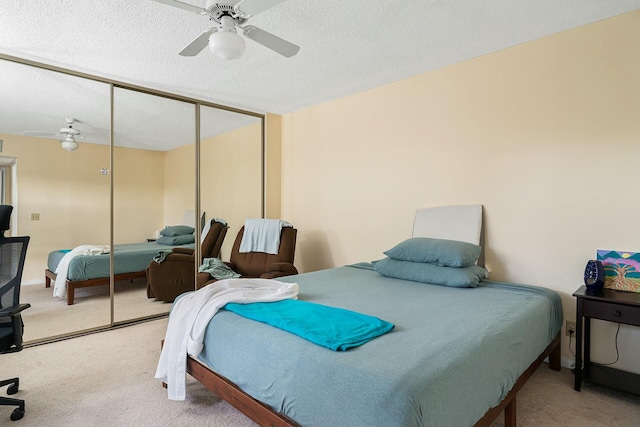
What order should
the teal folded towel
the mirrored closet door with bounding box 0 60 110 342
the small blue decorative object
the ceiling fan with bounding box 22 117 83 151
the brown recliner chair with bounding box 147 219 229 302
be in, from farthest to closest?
the brown recliner chair with bounding box 147 219 229 302 → the ceiling fan with bounding box 22 117 83 151 → the mirrored closet door with bounding box 0 60 110 342 → the small blue decorative object → the teal folded towel

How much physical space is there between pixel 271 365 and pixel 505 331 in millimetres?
1124

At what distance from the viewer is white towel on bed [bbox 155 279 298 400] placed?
6.22 feet

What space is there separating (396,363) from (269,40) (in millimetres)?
1960

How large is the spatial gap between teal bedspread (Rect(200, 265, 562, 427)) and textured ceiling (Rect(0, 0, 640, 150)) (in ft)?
6.40

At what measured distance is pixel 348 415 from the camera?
1.18 meters

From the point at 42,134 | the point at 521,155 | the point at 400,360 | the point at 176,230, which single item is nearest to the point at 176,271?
the point at 176,230

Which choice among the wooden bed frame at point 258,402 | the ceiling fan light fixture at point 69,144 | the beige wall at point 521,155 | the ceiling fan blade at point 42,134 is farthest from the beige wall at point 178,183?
the wooden bed frame at point 258,402

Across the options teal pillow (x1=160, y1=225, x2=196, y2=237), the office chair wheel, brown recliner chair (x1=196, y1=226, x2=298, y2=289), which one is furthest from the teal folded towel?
teal pillow (x1=160, y1=225, x2=196, y2=237)

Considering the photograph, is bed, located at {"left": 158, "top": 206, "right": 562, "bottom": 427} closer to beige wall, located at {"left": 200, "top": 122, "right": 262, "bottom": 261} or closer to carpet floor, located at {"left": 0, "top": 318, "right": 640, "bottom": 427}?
carpet floor, located at {"left": 0, "top": 318, "right": 640, "bottom": 427}

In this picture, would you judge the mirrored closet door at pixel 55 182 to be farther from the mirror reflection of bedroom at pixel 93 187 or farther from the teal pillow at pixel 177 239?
the teal pillow at pixel 177 239

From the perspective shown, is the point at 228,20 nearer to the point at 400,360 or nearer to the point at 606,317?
the point at 400,360

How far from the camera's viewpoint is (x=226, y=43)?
1893 millimetres

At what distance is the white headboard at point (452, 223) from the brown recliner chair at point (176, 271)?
2.49 metres

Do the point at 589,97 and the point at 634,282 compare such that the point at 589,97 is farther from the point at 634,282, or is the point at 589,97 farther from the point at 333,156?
the point at 333,156
